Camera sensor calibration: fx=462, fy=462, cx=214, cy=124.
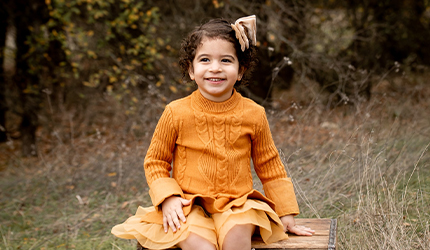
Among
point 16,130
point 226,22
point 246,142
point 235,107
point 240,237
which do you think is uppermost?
point 226,22

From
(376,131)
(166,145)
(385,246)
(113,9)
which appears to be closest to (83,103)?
(113,9)

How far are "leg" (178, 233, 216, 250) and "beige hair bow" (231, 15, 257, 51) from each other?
89 centimetres

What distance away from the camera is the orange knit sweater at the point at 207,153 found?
2.18 meters

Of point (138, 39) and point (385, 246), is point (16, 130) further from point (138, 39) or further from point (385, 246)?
point (385, 246)

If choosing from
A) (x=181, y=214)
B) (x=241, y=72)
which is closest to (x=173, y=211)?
(x=181, y=214)

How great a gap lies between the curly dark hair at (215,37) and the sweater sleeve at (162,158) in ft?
0.98

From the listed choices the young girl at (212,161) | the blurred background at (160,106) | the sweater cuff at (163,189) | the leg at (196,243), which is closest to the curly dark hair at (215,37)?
the young girl at (212,161)

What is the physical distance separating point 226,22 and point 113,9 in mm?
4007

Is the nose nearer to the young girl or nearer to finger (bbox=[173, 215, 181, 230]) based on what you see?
the young girl

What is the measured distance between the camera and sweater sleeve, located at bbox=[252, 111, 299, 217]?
2.30m

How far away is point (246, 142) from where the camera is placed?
2283 mm

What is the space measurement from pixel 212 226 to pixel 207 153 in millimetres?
340

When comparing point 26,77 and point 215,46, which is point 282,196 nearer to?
point 215,46

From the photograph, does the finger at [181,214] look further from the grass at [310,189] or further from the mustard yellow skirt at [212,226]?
the grass at [310,189]
